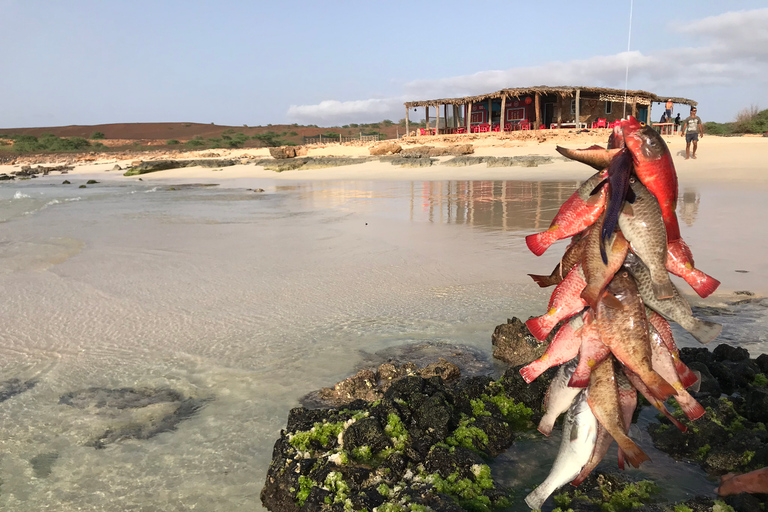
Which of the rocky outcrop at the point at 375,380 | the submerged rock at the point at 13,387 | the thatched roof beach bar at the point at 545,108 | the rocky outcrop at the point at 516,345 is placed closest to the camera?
the rocky outcrop at the point at 375,380

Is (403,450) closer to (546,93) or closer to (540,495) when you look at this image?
(540,495)

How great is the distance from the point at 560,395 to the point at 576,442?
0.52 ft

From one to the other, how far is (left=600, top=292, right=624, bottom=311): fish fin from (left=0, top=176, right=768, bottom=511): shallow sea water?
4.67ft

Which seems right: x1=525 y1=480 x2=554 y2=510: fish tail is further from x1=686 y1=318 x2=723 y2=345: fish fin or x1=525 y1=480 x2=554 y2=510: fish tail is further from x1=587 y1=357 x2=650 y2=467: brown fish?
x1=686 y1=318 x2=723 y2=345: fish fin

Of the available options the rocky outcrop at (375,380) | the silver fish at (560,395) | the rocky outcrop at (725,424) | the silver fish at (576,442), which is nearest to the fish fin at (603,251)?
the silver fish at (560,395)

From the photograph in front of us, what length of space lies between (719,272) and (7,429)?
696cm

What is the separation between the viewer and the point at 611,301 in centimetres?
137

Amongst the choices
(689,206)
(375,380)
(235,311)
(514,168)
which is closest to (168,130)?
(514,168)

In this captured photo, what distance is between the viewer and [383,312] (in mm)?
5238

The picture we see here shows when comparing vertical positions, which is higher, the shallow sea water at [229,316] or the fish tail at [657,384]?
the fish tail at [657,384]

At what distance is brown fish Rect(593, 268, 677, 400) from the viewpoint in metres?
1.38

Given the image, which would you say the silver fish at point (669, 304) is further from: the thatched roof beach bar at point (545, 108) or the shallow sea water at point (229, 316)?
the thatched roof beach bar at point (545, 108)

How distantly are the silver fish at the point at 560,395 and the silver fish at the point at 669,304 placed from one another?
0.26 meters

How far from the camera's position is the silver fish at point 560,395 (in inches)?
59.6
